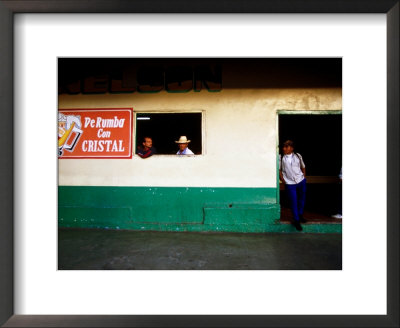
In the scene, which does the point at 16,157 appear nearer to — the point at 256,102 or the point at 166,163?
the point at 166,163

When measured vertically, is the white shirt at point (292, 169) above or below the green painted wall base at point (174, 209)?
above

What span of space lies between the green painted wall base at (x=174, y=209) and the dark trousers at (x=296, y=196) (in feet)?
1.02

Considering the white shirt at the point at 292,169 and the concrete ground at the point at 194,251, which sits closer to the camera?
the concrete ground at the point at 194,251

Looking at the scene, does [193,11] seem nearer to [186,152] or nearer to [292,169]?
[186,152]

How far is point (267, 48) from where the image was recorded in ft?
8.89

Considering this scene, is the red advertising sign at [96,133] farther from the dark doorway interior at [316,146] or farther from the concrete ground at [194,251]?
the dark doorway interior at [316,146]

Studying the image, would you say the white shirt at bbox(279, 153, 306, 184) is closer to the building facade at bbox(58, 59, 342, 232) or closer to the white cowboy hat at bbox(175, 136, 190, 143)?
the building facade at bbox(58, 59, 342, 232)

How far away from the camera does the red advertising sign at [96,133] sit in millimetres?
6395

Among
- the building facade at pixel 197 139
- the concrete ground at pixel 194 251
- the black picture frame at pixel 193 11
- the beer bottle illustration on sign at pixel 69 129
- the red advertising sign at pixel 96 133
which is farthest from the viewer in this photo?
the beer bottle illustration on sign at pixel 69 129

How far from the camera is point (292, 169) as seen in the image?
6.05m

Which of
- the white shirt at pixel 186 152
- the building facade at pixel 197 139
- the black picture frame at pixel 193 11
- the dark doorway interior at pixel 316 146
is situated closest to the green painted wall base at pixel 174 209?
the building facade at pixel 197 139

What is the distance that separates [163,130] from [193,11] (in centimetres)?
420

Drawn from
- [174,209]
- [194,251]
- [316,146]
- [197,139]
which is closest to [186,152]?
[197,139]

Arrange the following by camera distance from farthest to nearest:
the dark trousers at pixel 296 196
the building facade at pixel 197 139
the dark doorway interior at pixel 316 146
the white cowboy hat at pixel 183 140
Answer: the dark doorway interior at pixel 316 146 → the white cowboy hat at pixel 183 140 → the building facade at pixel 197 139 → the dark trousers at pixel 296 196
